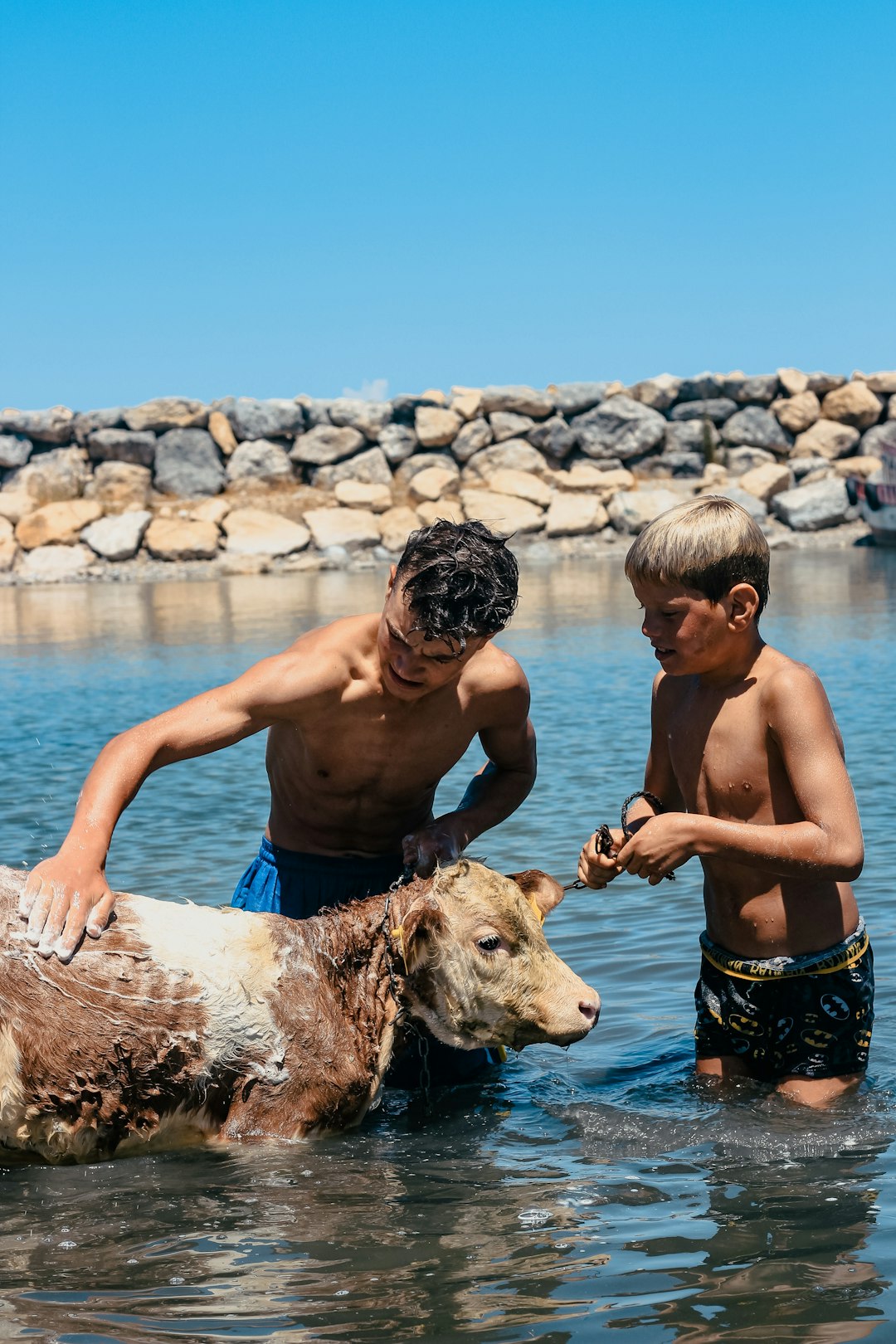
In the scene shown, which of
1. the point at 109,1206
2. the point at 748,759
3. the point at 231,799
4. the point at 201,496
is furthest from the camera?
the point at 201,496

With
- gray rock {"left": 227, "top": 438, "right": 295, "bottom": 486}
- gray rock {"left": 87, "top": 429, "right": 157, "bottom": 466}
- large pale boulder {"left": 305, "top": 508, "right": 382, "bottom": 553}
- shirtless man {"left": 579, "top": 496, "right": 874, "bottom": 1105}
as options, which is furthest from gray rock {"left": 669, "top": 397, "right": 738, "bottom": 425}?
shirtless man {"left": 579, "top": 496, "right": 874, "bottom": 1105}

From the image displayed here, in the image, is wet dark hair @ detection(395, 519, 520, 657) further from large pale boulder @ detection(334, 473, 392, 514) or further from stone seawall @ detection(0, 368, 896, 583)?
large pale boulder @ detection(334, 473, 392, 514)

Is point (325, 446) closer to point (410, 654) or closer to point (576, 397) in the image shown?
point (576, 397)

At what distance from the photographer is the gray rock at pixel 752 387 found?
145 ft

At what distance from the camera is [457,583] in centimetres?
529

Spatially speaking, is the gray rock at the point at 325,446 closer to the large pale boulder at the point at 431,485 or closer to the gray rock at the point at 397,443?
the gray rock at the point at 397,443

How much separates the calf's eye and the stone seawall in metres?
34.6

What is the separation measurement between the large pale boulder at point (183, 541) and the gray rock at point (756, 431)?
16.0 meters

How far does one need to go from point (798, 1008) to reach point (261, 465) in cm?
3807

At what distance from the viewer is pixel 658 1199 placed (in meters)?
4.73

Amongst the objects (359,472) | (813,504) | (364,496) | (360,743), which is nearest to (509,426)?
(359,472)

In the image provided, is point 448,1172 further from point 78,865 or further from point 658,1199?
point 78,865

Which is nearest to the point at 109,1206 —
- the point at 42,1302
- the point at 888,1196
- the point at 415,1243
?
the point at 42,1302

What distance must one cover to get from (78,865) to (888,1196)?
2.88m
